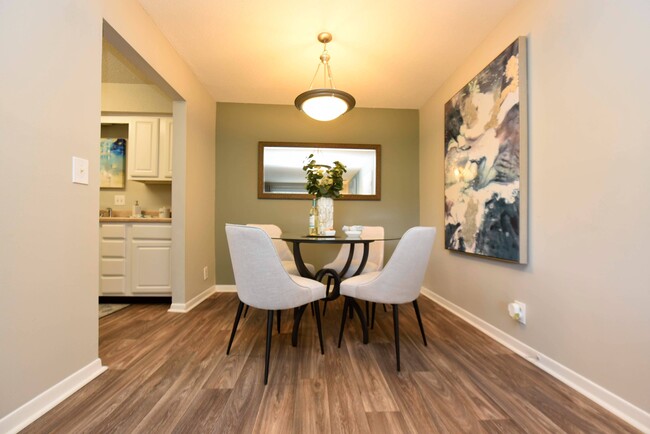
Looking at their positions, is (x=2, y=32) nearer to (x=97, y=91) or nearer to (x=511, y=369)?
(x=97, y=91)

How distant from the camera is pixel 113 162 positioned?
313cm

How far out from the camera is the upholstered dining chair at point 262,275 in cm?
140

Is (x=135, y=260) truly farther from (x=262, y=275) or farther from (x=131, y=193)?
(x=262, y=275)

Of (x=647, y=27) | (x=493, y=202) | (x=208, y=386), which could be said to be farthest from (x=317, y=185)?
(x=647, y=27)

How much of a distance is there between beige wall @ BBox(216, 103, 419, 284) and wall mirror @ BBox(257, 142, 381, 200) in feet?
0.25

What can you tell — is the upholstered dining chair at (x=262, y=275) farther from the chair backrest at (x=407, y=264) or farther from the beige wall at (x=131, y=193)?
the beige wall at (x=131, y=193)

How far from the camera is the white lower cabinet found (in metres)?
2.65

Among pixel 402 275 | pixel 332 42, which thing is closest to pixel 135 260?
pixel 402 275

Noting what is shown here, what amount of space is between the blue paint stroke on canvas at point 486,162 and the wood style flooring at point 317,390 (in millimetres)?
784

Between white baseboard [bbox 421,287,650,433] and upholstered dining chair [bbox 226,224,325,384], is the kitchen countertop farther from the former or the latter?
white baseboard [bbox 421,287,650,433]

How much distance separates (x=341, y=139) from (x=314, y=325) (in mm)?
2298

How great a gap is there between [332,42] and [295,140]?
4.36 ft

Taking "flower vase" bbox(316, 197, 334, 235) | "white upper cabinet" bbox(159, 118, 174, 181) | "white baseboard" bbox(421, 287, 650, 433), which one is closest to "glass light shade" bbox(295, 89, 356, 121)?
"flower vase" bbox(316, 197, 334, 235)

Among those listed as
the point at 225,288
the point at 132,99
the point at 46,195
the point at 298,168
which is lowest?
the point at 225,288
